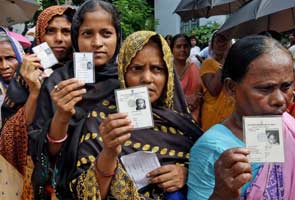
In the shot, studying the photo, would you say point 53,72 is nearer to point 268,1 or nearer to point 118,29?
point 118,29

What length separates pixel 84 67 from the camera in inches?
114

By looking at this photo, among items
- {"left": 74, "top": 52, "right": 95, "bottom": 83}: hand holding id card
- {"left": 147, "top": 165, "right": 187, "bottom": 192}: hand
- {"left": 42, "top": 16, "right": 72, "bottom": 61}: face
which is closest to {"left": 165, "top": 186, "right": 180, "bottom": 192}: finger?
{"left": 147, "top": 165, "right": 187, "bottom": 192}: hand

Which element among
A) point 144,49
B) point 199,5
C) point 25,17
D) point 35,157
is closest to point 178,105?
Answer: point 144,49

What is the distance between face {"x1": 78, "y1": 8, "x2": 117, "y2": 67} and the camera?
3.08 metres

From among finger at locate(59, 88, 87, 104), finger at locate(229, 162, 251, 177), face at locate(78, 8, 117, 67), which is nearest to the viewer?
finger at locate(229, 162, 251, 177)

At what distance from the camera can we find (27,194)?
10.5 ft

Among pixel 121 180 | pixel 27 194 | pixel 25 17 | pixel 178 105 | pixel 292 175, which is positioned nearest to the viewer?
pixel 292 175

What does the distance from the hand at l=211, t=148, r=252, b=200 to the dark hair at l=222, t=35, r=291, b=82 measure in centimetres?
48

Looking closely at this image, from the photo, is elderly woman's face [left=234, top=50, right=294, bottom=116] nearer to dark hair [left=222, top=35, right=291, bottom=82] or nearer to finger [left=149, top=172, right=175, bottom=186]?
dark hair [left=222, top=35, right=291, bottom=82]

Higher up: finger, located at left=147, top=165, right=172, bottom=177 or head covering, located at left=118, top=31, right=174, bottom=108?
head covering, located at left=118, top=31, right=174, bottom=108

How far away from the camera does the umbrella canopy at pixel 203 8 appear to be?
7.23 metres

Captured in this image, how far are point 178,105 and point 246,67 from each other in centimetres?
65

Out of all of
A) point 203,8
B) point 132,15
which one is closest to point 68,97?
point 203,8

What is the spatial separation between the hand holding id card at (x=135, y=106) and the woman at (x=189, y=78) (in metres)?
3.25
